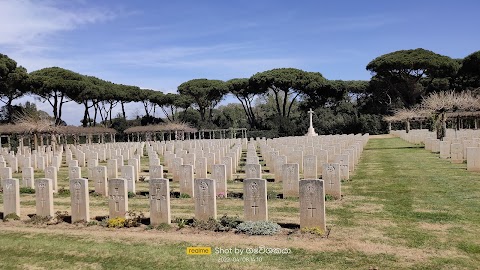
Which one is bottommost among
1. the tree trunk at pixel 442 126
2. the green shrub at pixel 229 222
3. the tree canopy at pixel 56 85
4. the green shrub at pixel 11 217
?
the green shrub at pixel 11 217

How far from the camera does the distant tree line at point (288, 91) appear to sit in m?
49.7

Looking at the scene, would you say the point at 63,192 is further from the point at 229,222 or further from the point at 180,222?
the point at 229,222

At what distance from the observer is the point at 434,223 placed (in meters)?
8.41

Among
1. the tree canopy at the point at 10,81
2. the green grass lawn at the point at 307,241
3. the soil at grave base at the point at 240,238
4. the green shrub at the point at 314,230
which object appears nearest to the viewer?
the green grass lawn at the point at 307,241

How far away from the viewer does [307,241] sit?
755cm

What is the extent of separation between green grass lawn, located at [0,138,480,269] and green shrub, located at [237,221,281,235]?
0.76ft

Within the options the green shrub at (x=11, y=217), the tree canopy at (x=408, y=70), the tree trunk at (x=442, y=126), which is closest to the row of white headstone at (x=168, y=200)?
the green shrub at (x=11, y=217)

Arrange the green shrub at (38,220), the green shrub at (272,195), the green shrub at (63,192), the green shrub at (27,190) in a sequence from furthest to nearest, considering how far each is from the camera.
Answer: the green shrub at (27,190) → the green shrub at (63,192) → the green shrub at (272,195) → the green shrub at (38,220)

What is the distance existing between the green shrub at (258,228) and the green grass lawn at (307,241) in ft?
0.76

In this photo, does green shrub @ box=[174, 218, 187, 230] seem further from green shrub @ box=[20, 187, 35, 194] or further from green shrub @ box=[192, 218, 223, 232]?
green shrub @ box=[20, 187, 35, 194]

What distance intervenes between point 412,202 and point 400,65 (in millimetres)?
47321

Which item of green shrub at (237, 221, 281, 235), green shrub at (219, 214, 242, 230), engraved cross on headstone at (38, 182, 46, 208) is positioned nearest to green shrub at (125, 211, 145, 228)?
green shrub at (219, 214, 242, 230)

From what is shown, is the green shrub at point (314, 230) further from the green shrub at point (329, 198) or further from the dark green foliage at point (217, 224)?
the green shrub at point (329, 198)

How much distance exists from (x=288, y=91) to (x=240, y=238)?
53.1 m
